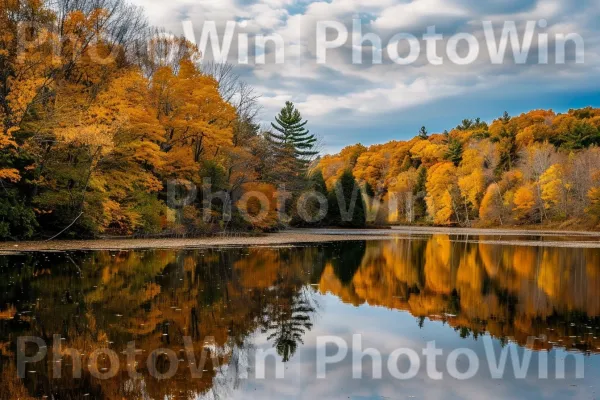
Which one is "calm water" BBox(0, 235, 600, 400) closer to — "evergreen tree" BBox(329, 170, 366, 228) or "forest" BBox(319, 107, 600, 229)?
"evergreen tree" BBox(329, 170, 366, 228)

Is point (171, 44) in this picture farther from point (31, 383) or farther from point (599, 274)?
point (31, 383)

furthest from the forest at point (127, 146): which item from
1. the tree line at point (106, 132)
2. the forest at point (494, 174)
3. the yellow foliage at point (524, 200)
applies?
the yellow foliage at point (524, 200)

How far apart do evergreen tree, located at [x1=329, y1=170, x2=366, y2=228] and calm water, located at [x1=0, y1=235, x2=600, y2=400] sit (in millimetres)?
39410

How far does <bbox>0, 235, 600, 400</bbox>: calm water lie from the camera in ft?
19.3

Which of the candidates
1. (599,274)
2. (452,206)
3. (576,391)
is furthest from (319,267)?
(452,206)

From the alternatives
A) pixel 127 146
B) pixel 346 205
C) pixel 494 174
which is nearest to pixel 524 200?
pixel 494 174

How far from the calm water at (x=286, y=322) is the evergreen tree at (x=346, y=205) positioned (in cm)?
3941

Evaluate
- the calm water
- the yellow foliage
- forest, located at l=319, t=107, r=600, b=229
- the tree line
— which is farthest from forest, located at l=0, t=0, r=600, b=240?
the calm water

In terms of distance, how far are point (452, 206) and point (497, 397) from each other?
76.5m

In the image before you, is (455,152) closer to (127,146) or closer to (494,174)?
(494,174)

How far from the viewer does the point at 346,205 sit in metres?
57.9

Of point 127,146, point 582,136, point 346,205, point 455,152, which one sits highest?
point 582,136

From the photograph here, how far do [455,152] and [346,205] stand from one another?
33110 mm

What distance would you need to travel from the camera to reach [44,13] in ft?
81.4
